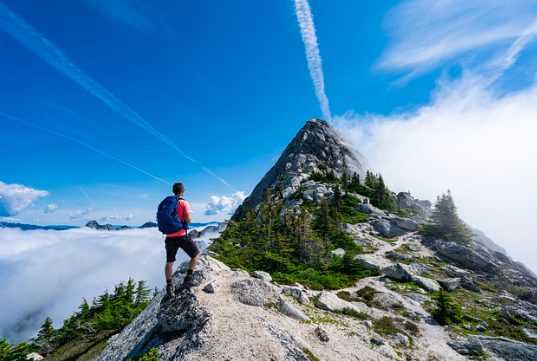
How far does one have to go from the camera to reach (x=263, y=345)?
688 centimetres

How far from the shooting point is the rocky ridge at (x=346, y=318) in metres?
7.44

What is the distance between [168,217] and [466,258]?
54.7 m

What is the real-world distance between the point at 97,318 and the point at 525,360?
47.2 metres

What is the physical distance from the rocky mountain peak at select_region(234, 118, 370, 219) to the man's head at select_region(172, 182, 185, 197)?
9018 cm

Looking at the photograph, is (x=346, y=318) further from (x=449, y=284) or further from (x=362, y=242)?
(x=362, y=242)

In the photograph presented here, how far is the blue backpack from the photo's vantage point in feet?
25.6

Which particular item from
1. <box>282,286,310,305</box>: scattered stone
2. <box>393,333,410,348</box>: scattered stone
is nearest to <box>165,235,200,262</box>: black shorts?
<box>282,286,310,305</box>: scattered stone

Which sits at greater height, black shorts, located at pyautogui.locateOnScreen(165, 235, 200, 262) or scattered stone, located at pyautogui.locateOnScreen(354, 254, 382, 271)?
black shorts, located at pyautogui.locateOnScreen(165, 235, 200, 262)

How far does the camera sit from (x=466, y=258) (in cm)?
4169

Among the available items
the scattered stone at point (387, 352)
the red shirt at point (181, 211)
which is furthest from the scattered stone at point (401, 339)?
the red shirt at point (181, 211)

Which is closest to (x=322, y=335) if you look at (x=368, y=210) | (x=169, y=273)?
(x=169, y=273)

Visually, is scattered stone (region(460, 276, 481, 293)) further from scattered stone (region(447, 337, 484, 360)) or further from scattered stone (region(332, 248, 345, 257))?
scattered stone (region(447, 337, 484, 360))

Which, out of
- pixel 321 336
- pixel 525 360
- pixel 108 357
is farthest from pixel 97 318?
pixel 525 360

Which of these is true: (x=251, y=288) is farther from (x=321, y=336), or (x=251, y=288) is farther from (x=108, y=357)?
(x=108, y=357)
